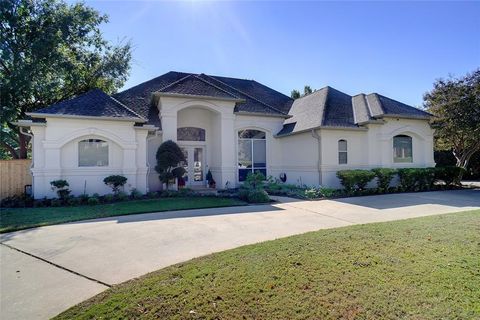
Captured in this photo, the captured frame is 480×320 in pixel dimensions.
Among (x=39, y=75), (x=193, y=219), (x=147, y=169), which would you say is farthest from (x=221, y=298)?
(x=39, y=75)

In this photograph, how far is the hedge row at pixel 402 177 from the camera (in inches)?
573

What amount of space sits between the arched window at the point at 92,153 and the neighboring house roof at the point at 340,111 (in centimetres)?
1025

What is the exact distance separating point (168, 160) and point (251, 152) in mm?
5993

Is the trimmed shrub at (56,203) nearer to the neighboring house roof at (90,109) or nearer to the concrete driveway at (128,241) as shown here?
the neighboring house roof at (90,109)

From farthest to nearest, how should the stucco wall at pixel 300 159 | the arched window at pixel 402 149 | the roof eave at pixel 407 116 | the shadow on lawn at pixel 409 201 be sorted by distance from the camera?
the arched window at pixel 402 149
the roof eave at pixel 407 116
the stucco wall at pixel 300 159
the shadow on lawn at pixel 409 201

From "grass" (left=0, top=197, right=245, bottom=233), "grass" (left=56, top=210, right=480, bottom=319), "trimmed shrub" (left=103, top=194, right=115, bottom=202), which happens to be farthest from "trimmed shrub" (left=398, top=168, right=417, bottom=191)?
"trimmed shrub" (left=103, top=194, right=115, bottom=202)

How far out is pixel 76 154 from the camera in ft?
44.0

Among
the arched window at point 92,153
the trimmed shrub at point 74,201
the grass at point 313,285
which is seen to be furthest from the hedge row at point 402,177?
the trimmed shrub at point 74,201

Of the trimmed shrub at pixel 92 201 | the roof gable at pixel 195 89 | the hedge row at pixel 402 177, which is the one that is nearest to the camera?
the trimmed shrub at pixel 92 201

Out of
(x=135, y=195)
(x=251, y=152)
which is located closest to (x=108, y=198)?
(x=135, y=195)

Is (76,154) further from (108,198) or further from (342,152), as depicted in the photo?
(342,152)

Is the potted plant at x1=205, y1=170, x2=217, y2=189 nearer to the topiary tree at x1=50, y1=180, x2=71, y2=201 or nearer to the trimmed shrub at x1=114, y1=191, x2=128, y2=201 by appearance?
the trimmed shrub at x1=114, y1=191, x2=128, y2=201

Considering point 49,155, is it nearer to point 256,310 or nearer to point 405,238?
point 256,310

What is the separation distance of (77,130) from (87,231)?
727 cm
